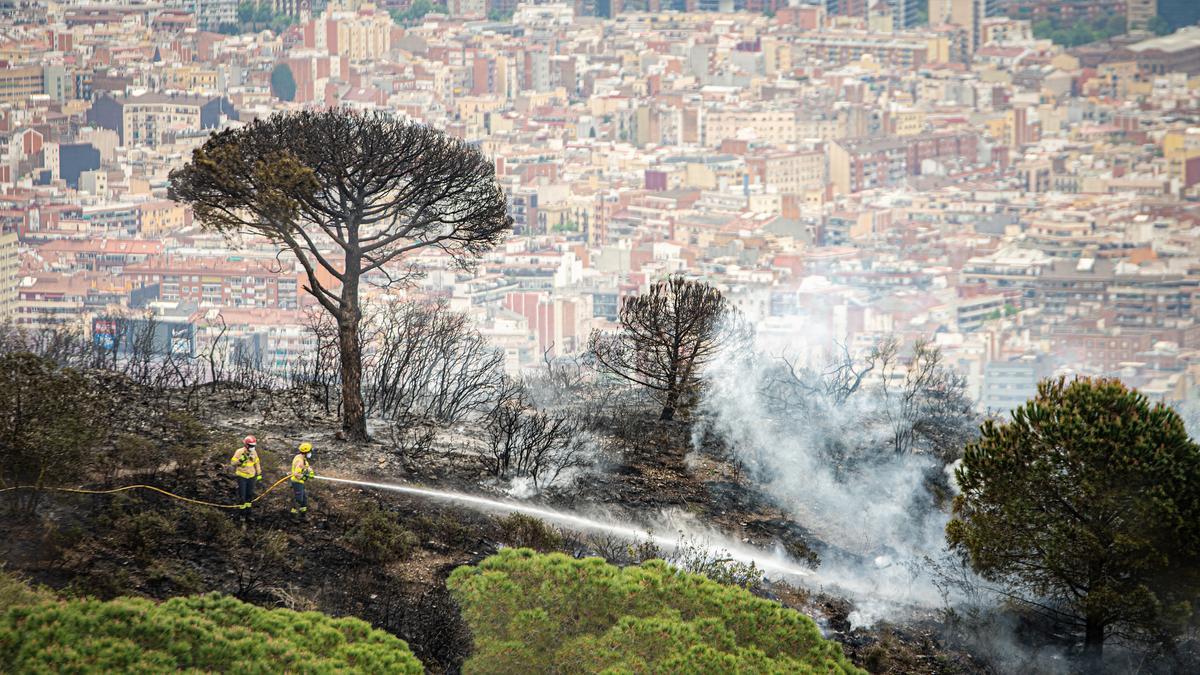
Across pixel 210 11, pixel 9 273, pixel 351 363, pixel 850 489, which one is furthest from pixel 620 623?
pixel 210 11

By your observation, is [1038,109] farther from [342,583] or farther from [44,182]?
[342,583]

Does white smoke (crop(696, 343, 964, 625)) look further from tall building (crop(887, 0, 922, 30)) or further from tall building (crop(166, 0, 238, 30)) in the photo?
tall building (crop(887, 0, 922, 30))

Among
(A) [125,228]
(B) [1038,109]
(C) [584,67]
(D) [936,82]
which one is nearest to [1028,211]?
(B) [1038,109]

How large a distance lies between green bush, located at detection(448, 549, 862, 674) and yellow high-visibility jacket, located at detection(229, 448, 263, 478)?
1707 mm

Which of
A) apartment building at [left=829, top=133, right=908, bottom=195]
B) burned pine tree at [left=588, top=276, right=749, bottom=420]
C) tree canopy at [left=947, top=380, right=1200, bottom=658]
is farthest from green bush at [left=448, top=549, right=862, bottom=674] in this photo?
apartment building at [left=829, top=133, right=908, bottom=195]

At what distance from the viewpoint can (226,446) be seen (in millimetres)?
9531

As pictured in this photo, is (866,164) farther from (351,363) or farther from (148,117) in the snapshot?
(351,363)

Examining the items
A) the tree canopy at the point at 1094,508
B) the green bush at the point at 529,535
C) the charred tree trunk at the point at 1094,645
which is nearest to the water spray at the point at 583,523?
the green bush at the point at 529,535

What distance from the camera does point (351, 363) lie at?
10.6 meters

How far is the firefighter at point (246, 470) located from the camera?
8695 mm

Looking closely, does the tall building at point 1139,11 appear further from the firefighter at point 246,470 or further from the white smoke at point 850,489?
the firefighter at point 246,470

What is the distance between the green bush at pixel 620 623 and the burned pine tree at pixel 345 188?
3258mm

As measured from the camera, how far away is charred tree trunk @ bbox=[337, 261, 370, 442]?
10.5 meters

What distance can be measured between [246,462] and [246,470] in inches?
2.1
